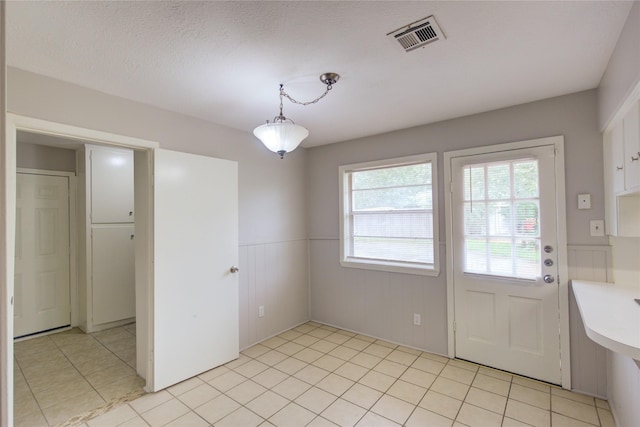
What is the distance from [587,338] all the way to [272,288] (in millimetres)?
2969

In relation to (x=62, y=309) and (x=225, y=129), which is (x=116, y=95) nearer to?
(x=225, y=129)

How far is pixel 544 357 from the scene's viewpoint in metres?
2.47

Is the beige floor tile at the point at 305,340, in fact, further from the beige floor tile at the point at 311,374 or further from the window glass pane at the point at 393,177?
the window glass pane at the point at 393,177

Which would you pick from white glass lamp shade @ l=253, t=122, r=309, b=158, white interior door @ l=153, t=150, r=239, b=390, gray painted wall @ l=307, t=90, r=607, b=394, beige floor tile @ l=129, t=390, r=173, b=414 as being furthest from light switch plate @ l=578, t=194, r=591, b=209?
beige floor tile @ l=129, t=390, r=173, b=414

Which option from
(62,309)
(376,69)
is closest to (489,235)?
(376,69)

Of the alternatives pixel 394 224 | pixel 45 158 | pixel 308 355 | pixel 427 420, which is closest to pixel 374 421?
pixel 427 420

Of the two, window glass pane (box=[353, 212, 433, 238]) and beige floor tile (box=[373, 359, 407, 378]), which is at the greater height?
window glass pane (box=[353, 212, 433, 238])

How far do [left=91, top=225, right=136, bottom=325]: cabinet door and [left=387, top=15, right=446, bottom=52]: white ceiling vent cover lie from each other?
4256 millimetres

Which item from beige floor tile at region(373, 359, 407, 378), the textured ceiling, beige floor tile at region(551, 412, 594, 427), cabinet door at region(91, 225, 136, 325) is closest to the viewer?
Answer: the textured ceiling

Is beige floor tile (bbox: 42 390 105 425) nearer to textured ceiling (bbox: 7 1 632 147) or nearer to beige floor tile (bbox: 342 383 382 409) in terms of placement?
beige floor tile (bbox: 342 383 382 409)

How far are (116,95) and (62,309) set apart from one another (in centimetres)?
322

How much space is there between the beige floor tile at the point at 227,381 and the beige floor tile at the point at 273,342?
650 millimetres

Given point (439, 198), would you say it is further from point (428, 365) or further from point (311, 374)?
point (311, 374)

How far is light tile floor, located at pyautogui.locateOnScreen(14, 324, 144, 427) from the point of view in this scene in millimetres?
2197
